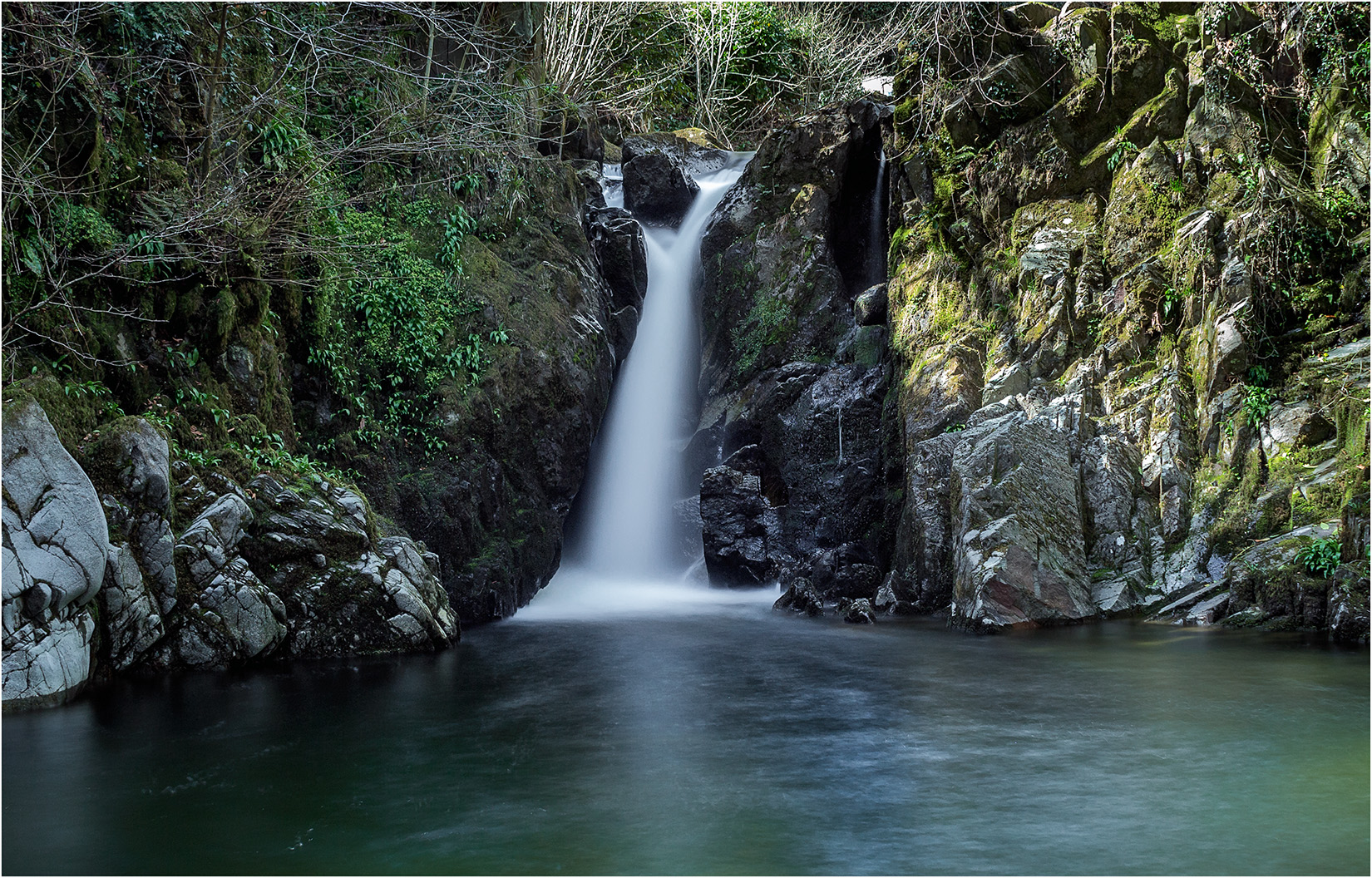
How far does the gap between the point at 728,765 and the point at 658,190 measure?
53.7 feet

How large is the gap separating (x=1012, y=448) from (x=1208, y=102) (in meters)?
5.74

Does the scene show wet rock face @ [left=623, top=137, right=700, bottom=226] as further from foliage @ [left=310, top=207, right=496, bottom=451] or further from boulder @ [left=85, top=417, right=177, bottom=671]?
boulder @ [left=85, top=417, right=177, bottom=671]

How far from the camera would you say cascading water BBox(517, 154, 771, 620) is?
15.3 metres

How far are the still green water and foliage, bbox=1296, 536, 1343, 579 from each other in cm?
92

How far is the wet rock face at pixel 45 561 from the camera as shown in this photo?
764 cm

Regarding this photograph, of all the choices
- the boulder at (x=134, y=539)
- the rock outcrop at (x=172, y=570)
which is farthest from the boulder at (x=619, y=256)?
the boulder at (x=134, y=539)

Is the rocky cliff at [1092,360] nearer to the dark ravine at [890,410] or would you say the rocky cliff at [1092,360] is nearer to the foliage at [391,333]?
the dark ravine at [890,410]

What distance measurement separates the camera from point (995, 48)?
598 inches

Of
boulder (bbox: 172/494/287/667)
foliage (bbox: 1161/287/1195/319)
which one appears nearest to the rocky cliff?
foliage (bbox: 1161/287/1195/319)

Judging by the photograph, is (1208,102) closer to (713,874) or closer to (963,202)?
(963,202)

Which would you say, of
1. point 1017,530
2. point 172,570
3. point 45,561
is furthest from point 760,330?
point 45,561

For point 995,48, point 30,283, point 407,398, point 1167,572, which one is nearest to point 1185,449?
point 1167,572

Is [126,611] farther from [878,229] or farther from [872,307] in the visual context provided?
[878,229]

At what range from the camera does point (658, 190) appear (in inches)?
824
